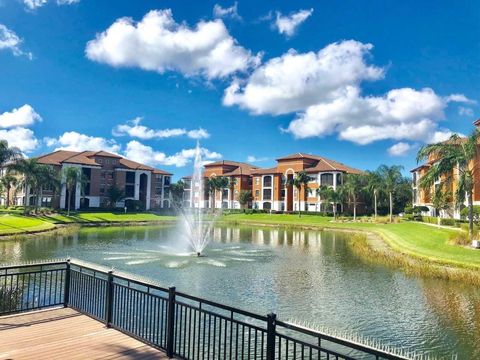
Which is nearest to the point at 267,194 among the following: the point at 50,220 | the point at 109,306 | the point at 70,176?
the point at 70,176

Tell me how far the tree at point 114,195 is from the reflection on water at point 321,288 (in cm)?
5271

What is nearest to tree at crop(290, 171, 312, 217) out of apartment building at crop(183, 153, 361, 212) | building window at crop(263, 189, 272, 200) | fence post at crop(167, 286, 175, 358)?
apartment building at crop(183, 153, 361, 212)

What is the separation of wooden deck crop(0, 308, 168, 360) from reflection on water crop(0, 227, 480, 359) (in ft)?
25.7

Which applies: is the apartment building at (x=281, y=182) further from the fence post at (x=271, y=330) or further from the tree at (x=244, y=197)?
the fence post at (x=271, y=330)

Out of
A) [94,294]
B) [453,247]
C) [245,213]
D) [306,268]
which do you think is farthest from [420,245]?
[245,213]

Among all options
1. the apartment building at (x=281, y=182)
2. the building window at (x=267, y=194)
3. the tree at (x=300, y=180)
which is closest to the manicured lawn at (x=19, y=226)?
the apartment building at (x=281, y=182)

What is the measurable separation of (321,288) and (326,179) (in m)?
71.4

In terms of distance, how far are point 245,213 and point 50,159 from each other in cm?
4291

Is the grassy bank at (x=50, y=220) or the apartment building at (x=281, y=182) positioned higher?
the apartment building at (x=281, y=182)

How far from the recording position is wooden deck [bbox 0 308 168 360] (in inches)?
280

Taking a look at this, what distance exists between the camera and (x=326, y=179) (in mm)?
88875

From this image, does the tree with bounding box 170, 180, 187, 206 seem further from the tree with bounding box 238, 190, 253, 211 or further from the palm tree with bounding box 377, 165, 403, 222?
the palm tree with bounding box 377, 165, 403, 222

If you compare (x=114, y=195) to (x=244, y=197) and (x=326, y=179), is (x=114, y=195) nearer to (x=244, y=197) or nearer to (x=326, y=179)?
(x=244, y=197)

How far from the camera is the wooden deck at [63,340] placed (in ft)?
23.3
